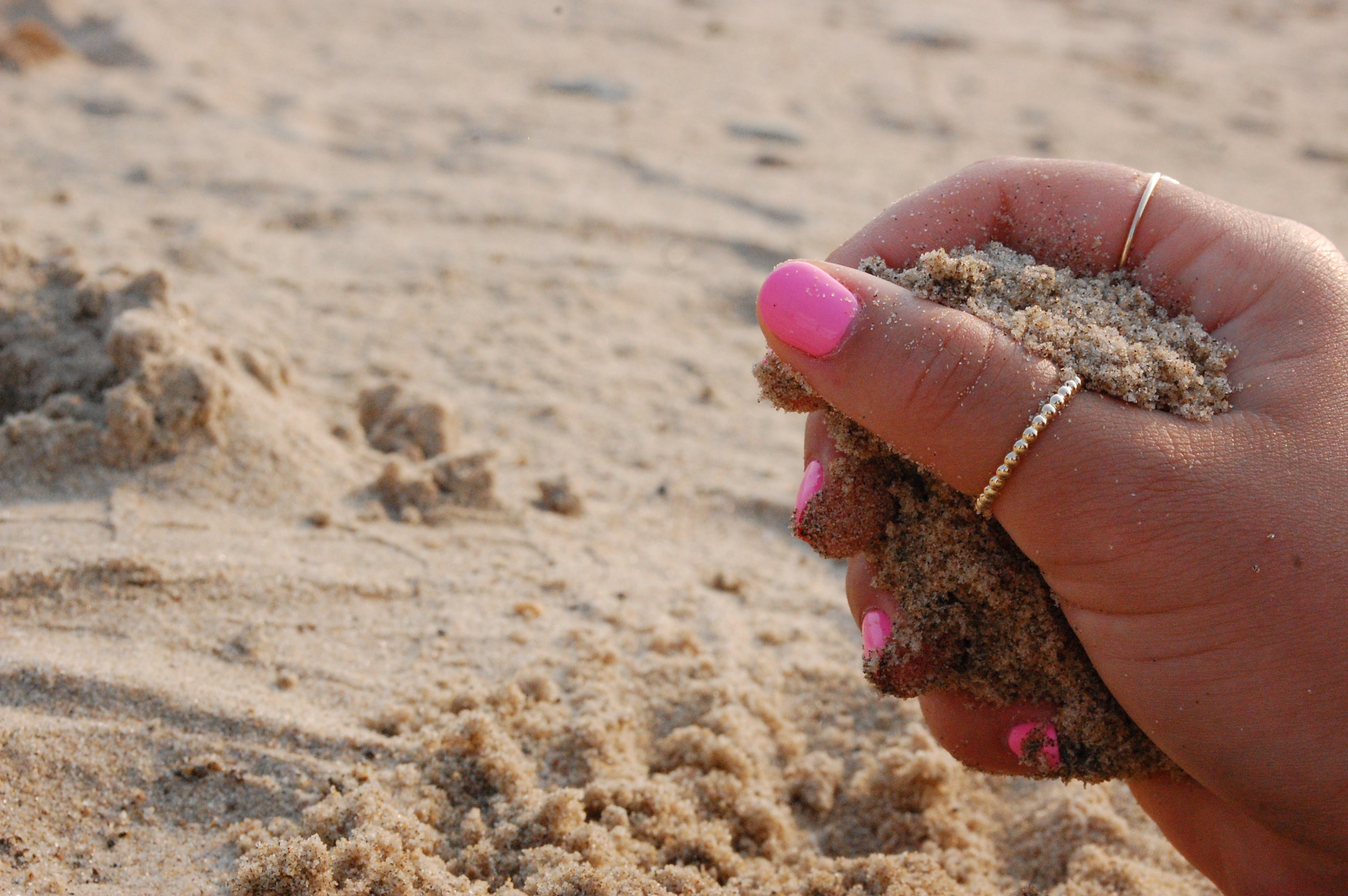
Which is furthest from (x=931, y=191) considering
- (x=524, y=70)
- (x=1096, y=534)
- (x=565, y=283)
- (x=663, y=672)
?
(x=524, y=70)

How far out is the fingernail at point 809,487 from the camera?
1.76 metres

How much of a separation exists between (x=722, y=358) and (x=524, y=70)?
2746 mm

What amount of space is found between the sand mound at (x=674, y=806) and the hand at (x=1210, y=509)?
1.23 feet

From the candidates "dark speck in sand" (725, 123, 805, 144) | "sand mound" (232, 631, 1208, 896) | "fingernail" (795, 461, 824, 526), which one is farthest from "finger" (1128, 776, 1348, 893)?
"dark speck in sand" (725, 123, 805, 144)

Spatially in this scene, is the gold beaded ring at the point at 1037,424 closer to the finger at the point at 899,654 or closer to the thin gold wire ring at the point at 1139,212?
the finger at the point at 899,654

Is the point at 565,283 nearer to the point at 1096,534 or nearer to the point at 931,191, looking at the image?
the point at 931,191

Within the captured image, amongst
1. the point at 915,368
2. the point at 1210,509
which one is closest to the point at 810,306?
the point at 915,368

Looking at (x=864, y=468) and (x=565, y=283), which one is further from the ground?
(x=864, y=468)

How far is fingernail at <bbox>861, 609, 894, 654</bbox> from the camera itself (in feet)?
5.68

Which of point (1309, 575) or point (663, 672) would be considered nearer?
point (1309, 575)

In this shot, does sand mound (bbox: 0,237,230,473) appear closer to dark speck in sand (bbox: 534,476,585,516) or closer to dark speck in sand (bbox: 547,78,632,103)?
dark speck in sand (bbox: 534,476,585,516)

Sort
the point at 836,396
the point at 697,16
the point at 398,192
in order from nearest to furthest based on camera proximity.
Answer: the point at 836,396, the point at 398,192, the point at 697,16

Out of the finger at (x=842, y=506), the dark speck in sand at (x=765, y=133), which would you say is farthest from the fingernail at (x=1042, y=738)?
the dark speck in sand at (x=765, y=133)

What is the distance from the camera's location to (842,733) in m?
2.16
